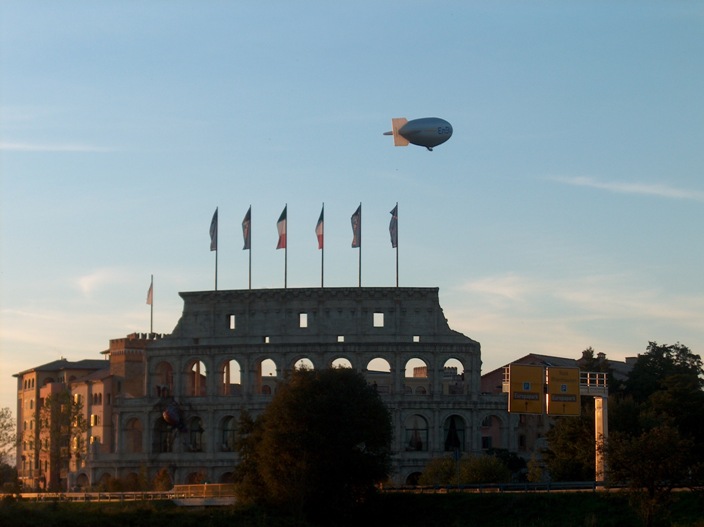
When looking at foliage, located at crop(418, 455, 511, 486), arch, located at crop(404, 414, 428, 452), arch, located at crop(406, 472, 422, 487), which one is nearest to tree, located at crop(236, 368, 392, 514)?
foliage, located at crop(418, 455, 511, 486)

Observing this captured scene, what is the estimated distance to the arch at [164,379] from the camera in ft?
463

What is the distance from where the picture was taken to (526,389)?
316 feet

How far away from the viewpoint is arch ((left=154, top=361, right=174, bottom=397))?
14112cm

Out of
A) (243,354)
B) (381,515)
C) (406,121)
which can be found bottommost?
(381,515)

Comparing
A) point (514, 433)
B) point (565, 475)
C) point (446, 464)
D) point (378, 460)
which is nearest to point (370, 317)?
point (514, 433)

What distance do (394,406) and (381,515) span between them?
1672 inches

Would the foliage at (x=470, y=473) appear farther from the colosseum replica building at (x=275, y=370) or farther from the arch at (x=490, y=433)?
the arch at (x=490, y=433)

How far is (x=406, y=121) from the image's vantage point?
11575 cm

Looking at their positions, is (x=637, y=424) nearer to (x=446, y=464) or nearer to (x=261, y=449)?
(x=446, y=464)

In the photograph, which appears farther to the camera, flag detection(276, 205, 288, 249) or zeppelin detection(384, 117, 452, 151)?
flag detection(276, 205, 288, 249)

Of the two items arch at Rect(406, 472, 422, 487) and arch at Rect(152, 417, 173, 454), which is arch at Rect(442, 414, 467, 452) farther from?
arch at Rect(152, 417, 173, 454)

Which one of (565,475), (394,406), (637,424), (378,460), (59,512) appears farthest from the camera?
(394,406)

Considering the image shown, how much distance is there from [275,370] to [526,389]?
47.3 m

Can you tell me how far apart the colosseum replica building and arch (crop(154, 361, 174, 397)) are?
196 mm
